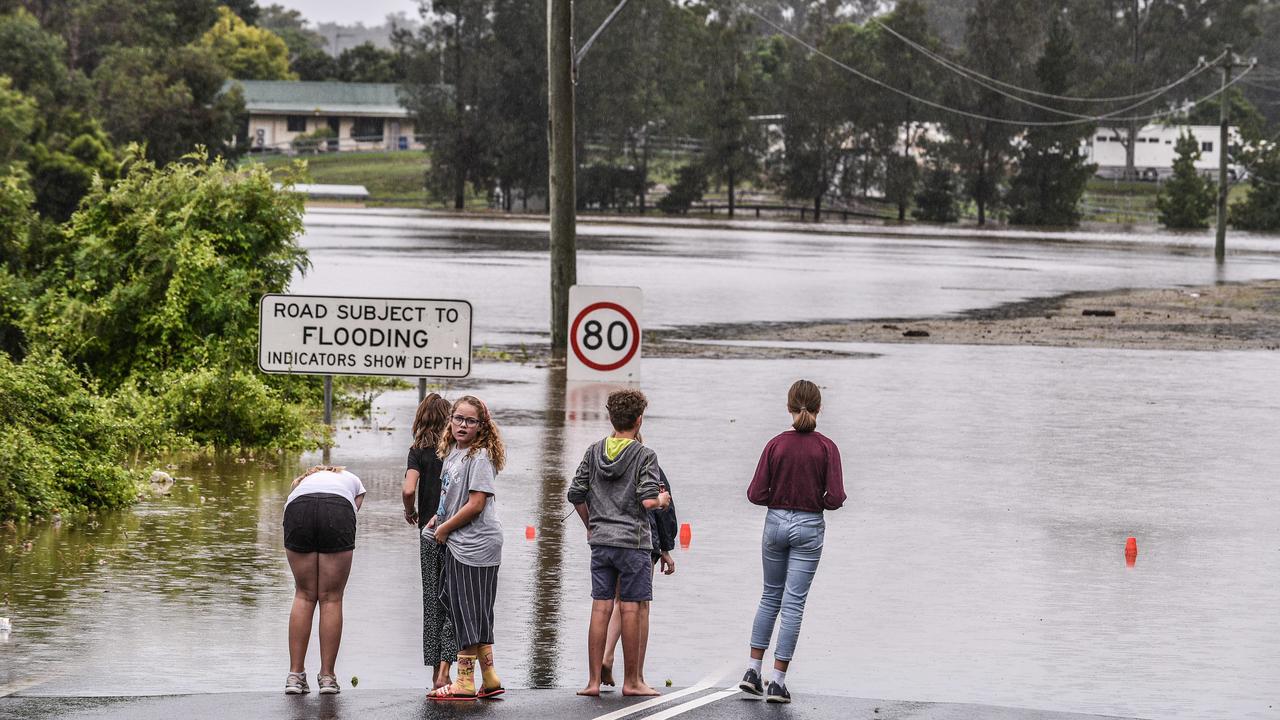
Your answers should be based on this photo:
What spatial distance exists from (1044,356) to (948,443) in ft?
33.4

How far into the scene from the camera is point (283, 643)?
9.27m

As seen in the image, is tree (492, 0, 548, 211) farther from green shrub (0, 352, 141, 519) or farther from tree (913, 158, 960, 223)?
green shrub (0, 352, 141, 519)

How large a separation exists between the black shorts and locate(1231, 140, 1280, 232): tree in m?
96.5

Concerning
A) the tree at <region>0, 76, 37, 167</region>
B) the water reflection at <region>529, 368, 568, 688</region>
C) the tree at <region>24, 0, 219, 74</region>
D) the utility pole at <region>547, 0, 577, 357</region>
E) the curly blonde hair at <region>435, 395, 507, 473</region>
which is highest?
the tree at <region>24, 0, 219, 74</region>

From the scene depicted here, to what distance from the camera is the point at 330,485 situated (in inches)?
328

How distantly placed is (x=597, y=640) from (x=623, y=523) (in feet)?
1.80

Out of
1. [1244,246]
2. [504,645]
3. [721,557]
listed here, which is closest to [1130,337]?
[721,557]

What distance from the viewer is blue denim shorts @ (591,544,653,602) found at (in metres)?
8.43

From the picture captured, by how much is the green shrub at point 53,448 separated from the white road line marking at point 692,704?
19.4 ft

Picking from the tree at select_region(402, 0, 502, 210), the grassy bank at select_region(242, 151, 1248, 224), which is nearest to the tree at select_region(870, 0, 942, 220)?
the grassy bank at select_region(242, 151, 1248, 224)

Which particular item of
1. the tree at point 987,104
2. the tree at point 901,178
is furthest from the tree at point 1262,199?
the tree at point 901,178

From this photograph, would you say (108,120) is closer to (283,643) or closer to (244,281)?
(244,281)

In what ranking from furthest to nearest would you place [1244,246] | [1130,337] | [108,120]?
1. [108,120]
2. [1244,246]
3. [1130,337]

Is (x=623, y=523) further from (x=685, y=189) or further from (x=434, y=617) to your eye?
(x=685, y=189)
